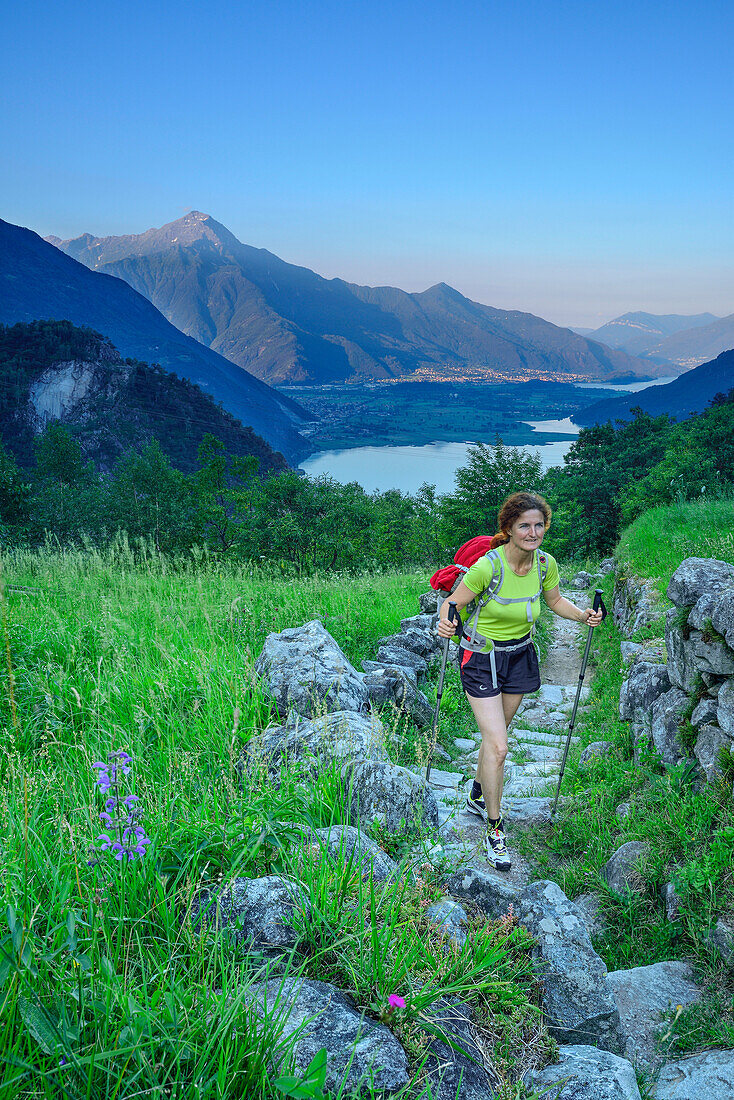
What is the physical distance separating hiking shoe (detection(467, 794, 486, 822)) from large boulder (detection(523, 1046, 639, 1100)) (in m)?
2.21

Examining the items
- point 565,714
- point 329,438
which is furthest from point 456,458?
point 565,714

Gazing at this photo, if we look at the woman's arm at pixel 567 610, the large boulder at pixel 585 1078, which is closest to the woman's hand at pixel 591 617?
the woman's arm at pixel 567 610

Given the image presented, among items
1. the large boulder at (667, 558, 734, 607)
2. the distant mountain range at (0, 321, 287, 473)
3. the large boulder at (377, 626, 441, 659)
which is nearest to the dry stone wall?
the large boulder at (667, 558, 734, 607)

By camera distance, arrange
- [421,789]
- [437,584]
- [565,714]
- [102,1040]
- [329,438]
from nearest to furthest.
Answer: [102,1040]
[421,789]
[437,584]
[565,714]
[329,438]

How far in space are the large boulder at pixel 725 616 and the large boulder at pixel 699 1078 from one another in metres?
2.20

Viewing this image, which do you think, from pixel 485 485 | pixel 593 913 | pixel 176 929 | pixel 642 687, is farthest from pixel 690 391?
pixel 176 929

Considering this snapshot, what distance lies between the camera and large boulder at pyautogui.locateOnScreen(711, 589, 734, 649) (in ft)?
12.1

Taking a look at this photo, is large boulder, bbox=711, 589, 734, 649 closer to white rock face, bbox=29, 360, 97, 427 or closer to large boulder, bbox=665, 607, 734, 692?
large boulder, bbox=665, 607, 734, 692

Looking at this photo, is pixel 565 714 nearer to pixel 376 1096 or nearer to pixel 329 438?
pixel 376 1096

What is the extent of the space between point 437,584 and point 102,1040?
3250 mm

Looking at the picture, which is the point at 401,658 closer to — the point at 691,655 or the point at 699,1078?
the point at 691,655

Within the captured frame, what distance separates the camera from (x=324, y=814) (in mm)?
3123

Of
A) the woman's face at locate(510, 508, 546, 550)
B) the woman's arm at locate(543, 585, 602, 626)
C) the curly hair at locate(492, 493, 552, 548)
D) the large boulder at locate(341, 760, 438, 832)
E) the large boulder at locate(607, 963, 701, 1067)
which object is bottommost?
the large boulder at locate(607, 963, 701, 1067)

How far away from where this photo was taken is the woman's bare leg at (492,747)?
3861 mm
